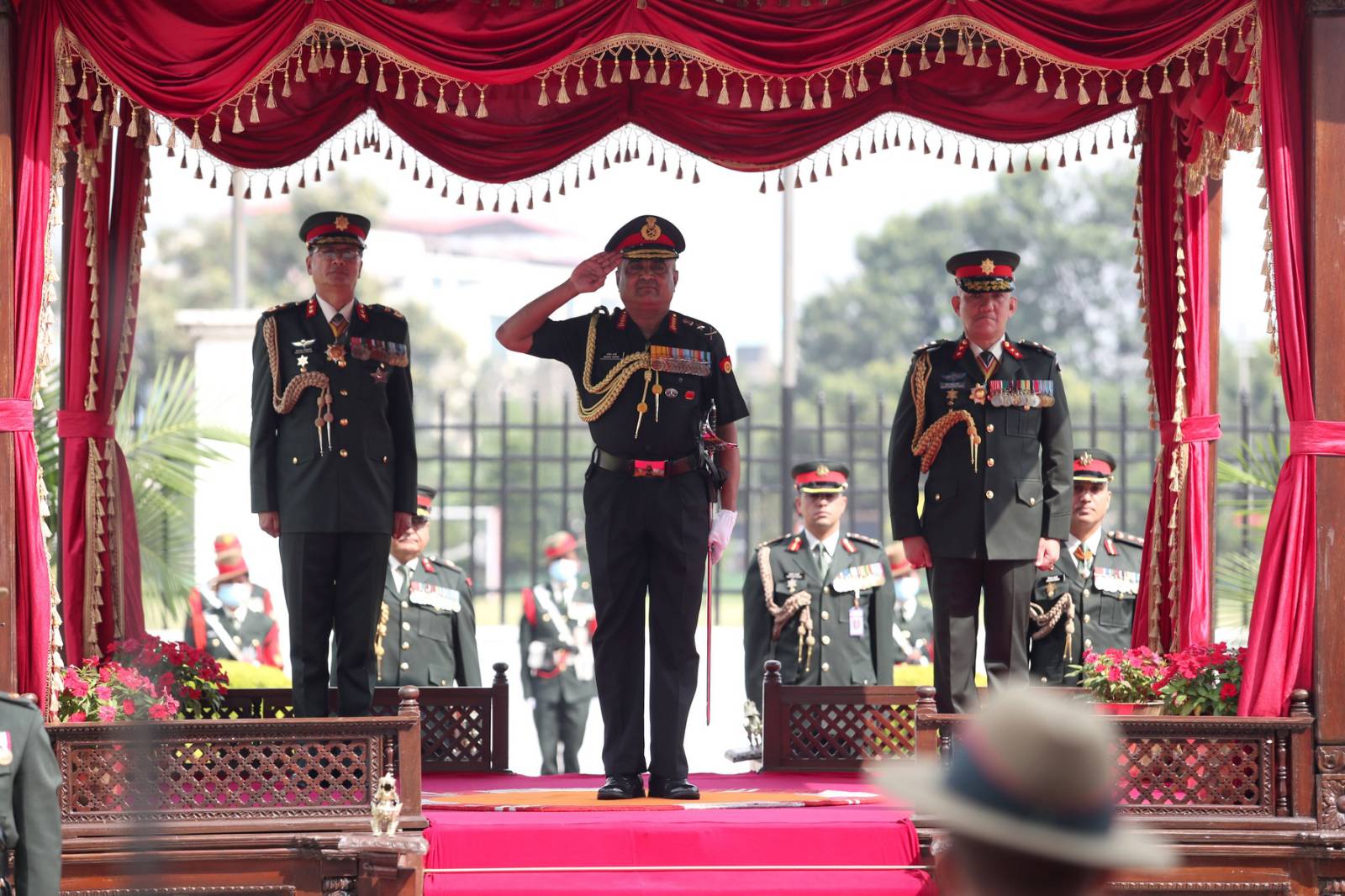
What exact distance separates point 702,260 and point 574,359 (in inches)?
1413

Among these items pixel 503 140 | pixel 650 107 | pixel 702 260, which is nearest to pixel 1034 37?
pixel 650 107

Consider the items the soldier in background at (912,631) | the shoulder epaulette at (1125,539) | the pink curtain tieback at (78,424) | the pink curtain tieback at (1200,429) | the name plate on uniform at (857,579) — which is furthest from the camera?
the soldier in background at (912,631)

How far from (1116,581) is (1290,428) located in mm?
2834

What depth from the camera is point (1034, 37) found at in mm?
6504

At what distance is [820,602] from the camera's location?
32.1 ft

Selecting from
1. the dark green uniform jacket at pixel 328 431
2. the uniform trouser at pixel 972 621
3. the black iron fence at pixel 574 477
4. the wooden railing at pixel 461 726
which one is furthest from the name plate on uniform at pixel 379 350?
the black iron fence at pixel 574 477

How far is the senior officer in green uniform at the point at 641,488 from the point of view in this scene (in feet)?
21.7

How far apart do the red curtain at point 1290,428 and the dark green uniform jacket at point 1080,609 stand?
7.68 ft

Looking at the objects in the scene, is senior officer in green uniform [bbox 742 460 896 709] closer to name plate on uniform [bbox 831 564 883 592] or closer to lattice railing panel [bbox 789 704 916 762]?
name plate on uniform [bbox 831 564 883 592]

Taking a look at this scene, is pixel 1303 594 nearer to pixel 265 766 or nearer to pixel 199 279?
pixel 265 766

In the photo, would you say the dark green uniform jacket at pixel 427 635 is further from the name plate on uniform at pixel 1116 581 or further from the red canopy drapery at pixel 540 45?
the name plate on uniform at pixel 1116 581

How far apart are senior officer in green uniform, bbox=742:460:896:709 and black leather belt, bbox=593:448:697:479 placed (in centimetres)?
305

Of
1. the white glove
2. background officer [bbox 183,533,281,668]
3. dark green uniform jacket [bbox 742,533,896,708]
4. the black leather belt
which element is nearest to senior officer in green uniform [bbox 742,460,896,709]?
dark green uniform jacket [bbox 742,533,896,708]

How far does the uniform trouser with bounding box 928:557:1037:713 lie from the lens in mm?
7016
